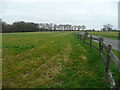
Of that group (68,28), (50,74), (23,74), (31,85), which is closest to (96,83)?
(50,74)

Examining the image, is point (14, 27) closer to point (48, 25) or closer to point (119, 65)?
point (48, 25)

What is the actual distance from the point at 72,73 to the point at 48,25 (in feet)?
465

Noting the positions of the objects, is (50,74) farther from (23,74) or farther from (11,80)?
(11,80)

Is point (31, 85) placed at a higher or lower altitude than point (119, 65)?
lower

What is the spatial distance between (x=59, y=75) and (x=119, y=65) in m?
2.59

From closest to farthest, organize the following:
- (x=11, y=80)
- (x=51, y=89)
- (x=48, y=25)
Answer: (x=51, y=89) → (x=11, y=80) → (x=48, y=25)

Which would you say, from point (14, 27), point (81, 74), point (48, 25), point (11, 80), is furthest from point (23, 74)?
point (48, 25)

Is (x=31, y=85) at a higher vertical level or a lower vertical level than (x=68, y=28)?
lower

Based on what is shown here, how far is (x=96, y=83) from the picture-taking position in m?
4.52

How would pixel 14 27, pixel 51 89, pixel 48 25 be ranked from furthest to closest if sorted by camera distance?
1. pixel 48 25
2. pixel 14 27
3. pixel 51 89

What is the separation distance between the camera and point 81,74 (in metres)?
5.45

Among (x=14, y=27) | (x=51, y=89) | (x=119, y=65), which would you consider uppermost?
(x=14, y=27)

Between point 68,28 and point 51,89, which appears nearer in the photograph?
point 51,89

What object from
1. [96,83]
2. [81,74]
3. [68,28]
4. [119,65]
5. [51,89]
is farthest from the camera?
[68,28]
